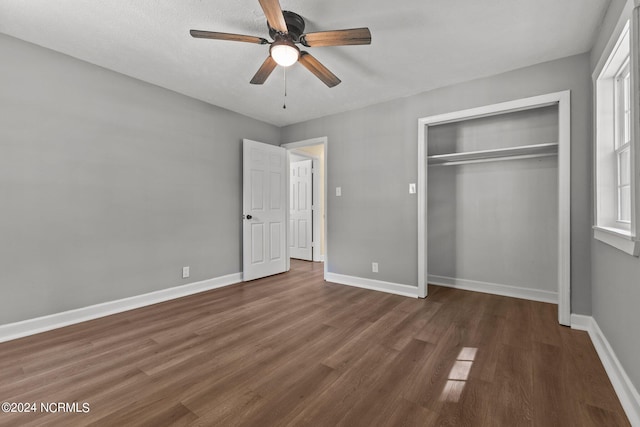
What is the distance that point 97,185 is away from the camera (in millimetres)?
2814

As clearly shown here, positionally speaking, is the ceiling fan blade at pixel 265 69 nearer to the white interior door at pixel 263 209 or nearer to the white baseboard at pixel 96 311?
the white interior door at pixel 263 209

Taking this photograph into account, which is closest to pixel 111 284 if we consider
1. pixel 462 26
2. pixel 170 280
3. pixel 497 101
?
pixel 170 280

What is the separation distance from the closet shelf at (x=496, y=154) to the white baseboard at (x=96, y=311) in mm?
3408

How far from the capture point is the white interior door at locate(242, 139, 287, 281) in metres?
4.15

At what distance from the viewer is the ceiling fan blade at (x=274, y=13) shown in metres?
1.62

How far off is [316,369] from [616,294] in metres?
2.01

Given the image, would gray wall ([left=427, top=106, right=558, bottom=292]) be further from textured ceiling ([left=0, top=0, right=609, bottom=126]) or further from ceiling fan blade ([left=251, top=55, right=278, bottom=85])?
ceiling fan blade ([left=251, top=55, right=278, bottom=85])

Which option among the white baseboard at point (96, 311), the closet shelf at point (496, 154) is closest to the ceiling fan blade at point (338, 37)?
the closet shelf at point (496, 154)

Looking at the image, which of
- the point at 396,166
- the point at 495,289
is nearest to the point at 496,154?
the point at 396,166

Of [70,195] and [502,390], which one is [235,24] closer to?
[70,195]

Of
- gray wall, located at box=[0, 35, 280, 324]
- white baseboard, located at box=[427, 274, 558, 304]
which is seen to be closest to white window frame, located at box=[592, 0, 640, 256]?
white baseboard, located at box=[427, 274, 558, 304]

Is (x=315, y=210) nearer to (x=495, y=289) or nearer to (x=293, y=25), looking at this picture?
(x=495, y=289)

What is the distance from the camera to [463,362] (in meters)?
A: 2.00

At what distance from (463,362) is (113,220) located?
3.42 m
